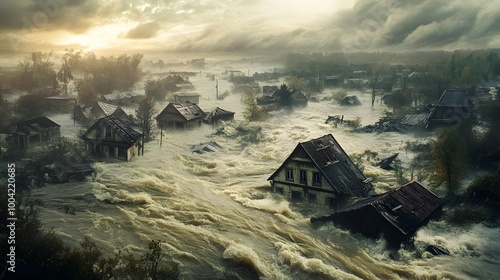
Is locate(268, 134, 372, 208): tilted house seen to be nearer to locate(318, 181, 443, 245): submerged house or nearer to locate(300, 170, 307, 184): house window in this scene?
locate(300, 170, 307, 184): house window

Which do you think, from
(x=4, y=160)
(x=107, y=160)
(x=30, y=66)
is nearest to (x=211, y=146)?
(x=107, y=160)

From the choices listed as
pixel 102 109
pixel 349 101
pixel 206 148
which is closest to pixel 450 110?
pixel 349 101

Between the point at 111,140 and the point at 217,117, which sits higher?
the point at 217,117

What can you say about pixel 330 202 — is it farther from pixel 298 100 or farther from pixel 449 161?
pixel 298 100

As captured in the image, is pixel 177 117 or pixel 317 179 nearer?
pixel 317 179

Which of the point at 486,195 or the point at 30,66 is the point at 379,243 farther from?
the point at 30,66

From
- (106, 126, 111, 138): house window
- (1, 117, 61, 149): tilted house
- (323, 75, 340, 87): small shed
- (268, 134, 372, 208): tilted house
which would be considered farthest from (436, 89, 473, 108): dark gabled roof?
(323, 75, 340, 87): small shed

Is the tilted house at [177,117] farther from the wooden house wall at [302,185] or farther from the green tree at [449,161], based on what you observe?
the green tree at [449,161]
